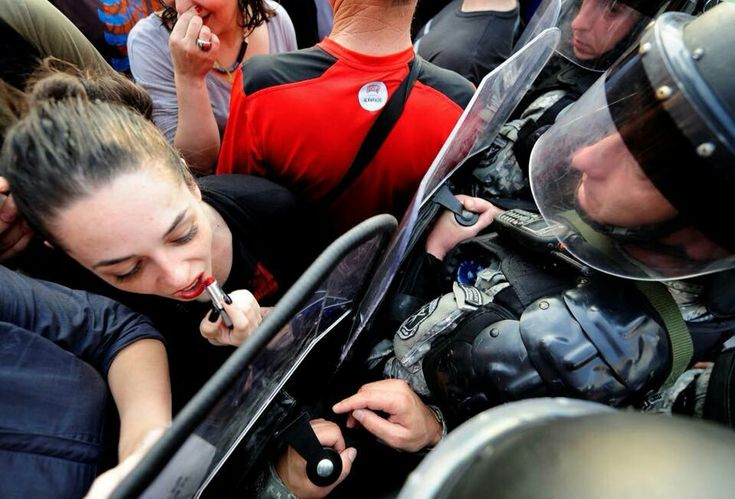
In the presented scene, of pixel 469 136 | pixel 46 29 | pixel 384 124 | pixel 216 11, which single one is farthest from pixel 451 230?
pixel 46 29

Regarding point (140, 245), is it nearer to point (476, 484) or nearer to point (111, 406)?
point (111, 406)

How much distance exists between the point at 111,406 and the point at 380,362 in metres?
0.73

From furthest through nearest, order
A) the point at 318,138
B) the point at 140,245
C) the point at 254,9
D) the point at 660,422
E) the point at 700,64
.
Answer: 1. the point at 254,9
2. the point at 318,138
3. the point at 140,245
4. the point at 700,64
5. the point at 660,422

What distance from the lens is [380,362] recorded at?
1.39 metres

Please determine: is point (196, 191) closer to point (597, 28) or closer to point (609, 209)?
point (609, 209)

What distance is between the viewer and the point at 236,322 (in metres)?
1.03

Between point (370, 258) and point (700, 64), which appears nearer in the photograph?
point (700, 64)

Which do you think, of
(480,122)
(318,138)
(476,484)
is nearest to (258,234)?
(318,138)

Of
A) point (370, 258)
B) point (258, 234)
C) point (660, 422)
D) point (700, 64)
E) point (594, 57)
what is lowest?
point (258, 234)

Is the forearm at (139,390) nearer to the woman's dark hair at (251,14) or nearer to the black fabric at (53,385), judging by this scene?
the black fabric at (53,385)

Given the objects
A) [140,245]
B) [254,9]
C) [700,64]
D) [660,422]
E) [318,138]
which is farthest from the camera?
[254,9]

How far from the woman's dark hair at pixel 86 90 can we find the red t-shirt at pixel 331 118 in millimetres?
279

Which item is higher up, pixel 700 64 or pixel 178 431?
pixel 700 64

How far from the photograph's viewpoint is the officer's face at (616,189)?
968 mm
